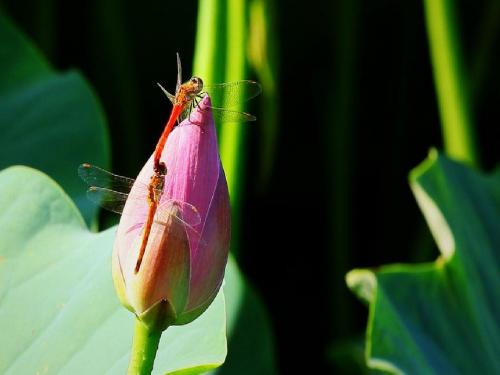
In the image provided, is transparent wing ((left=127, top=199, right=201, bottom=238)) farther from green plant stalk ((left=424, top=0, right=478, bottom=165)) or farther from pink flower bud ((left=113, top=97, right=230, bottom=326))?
green plant stalk ((left=424, top=0, right=478, bottom=165))

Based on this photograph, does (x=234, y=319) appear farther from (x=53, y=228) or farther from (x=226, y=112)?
(x=226, y=112)

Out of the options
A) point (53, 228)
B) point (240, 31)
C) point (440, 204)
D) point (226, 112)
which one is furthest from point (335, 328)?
point (226, 112)

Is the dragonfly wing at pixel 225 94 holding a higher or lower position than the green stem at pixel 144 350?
higher

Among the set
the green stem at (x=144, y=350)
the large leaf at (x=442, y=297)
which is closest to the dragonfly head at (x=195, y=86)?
the green stem at (x=144, y=350)

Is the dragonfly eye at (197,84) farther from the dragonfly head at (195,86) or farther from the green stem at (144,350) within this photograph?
the green stem at (144,350)

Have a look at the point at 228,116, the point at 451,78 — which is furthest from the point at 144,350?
the point at 451,78

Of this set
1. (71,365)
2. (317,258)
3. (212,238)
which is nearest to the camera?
(212,238)

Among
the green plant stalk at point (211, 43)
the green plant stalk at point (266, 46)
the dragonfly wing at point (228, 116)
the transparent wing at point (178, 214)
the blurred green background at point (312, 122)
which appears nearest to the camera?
the transparent wing at point (178, 214)
